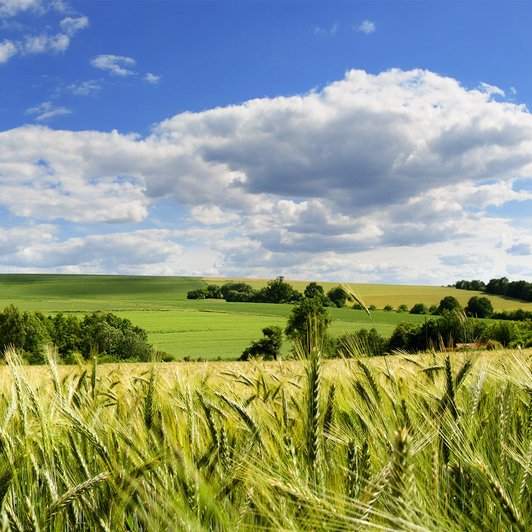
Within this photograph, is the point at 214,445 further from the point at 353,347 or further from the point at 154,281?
the point at 154,281

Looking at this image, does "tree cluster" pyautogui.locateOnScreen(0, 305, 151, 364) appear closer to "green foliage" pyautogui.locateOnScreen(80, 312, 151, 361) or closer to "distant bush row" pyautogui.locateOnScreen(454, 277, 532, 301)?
"green foliage" pyautogui.locateOnScreen(80, 312, 151, 361)

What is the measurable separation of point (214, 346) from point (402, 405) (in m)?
57.6

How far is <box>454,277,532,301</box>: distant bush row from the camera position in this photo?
3236 inches

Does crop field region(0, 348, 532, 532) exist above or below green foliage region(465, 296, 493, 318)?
above

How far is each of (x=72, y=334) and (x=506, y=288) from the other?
62585mm

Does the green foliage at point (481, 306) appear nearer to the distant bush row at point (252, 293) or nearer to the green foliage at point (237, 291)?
the distant bush row at point (252, 293)

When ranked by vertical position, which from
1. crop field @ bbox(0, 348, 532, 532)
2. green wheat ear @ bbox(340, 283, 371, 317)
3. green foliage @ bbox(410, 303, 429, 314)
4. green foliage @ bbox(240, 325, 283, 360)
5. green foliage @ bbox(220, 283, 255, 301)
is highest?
green wheat ear @ bbox(340, 283, 371, 317)

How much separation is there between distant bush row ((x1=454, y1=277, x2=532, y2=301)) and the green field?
3.30 m

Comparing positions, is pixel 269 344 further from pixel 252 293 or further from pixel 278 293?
pixel 252 293

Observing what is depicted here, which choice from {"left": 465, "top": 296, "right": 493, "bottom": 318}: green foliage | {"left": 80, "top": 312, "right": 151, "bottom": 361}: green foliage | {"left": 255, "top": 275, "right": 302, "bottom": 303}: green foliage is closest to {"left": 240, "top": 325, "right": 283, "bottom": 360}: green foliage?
{"left": 80, "top": 312, "right": 151, "bottom": 361}: green foliage

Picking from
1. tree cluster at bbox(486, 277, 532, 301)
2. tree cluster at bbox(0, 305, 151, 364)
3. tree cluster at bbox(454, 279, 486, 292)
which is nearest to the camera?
tree cluster at bbox(0, 305, 151, 364)

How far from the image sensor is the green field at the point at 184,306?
209ft

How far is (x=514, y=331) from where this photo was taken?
1884 inches

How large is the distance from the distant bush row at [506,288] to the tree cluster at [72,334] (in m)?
54.4
